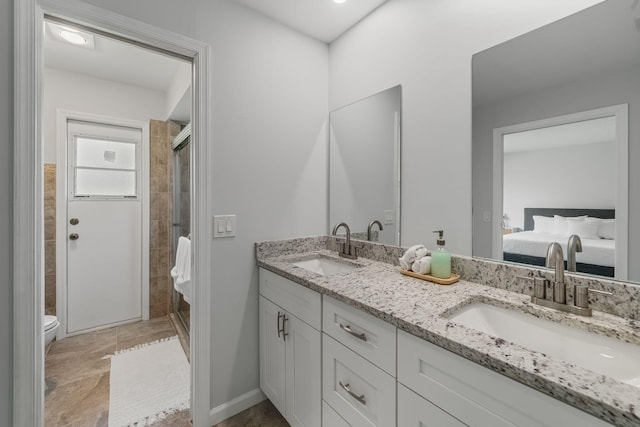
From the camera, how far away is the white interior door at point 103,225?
2570 millimetres

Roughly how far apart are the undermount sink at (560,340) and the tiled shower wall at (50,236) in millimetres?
3181

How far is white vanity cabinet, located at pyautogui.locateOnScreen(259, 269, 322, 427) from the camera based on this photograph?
1.24m

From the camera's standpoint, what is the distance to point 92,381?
1.90m

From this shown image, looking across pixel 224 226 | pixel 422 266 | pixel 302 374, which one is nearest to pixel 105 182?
pixel 224 226

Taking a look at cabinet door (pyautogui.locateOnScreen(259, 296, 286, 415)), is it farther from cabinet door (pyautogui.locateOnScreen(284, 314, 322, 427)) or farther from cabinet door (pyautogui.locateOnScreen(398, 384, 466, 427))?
cabinet door (pyautogui.locateOnScreen(398, 384, 466, 427))

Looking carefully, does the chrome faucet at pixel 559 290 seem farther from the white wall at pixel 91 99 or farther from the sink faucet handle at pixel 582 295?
the white wall at pixel 91 99

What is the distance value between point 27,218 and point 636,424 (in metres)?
1.85

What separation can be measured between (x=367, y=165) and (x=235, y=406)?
1642 mm

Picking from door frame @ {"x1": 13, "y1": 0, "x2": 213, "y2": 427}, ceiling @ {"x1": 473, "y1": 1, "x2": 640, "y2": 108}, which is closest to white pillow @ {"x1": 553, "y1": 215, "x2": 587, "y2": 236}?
ceiling @ {"x1": 473, "y1": 1, "x2": 640, "y2": 108}

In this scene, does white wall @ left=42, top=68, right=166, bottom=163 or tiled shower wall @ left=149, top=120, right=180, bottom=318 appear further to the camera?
tiled shower wall @ left=149, top=120, right=180, bottom=318

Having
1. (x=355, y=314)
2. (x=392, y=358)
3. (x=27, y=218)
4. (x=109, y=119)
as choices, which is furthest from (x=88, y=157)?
(x=392, y=358)

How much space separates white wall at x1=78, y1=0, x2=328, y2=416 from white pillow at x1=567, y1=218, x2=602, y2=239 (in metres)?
1.34

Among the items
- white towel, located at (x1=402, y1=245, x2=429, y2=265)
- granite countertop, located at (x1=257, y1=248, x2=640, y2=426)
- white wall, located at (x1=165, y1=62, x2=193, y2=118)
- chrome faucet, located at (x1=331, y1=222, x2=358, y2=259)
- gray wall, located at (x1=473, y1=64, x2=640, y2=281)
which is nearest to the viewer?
granite countertop, located at (x1=257, y1=248, x2=640, y2=426)

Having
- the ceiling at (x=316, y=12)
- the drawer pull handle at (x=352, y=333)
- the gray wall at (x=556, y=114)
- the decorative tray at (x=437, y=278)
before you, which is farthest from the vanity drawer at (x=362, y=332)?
the ceiling at (x=316, y=12)
